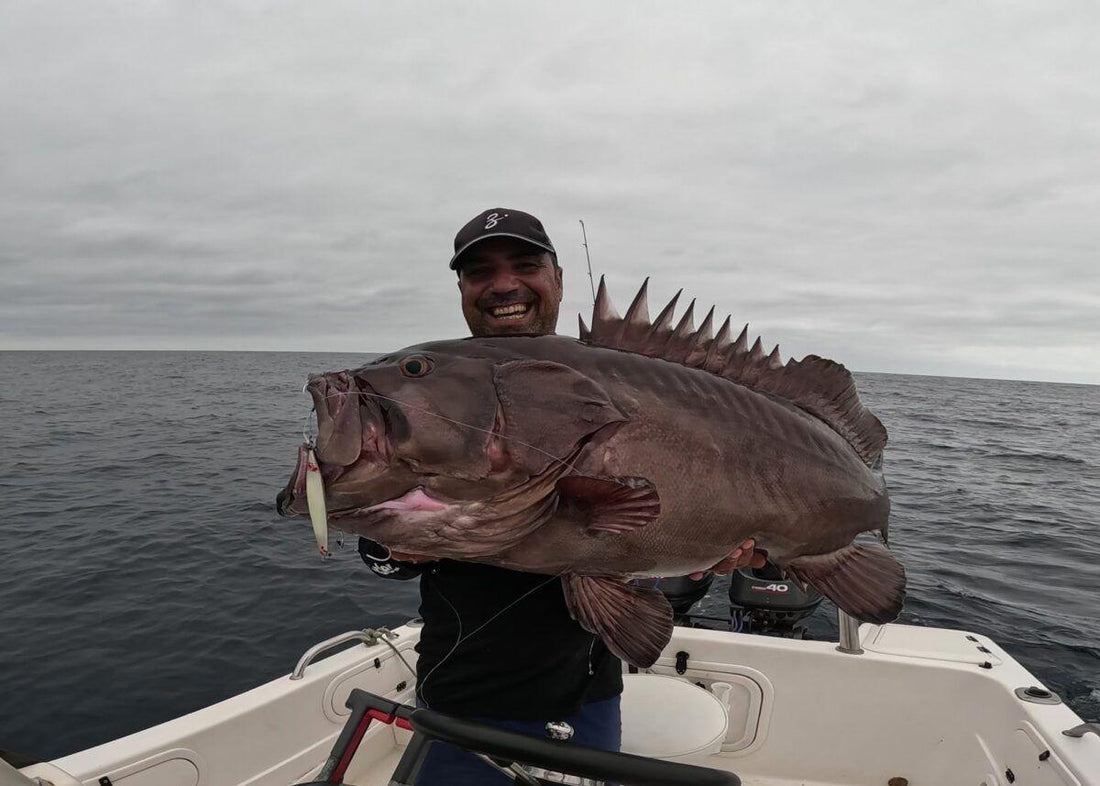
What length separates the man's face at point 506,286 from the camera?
3271mm

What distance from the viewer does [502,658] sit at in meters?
2.58

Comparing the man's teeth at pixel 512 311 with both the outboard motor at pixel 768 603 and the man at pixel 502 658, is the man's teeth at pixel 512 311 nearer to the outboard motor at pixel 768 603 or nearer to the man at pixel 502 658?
the man at pixel 502 658

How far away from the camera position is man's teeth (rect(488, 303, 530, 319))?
331 cm

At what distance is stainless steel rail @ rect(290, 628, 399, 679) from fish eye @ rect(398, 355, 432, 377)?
240 cm

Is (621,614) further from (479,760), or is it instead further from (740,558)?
(479,760)

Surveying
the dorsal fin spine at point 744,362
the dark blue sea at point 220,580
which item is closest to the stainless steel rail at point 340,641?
the dorsal fin spine at point 744,362

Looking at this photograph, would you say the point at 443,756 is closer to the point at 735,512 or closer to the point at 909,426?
the point at 735,512

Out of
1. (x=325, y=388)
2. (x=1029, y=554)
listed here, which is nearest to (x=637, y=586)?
(x=325, y=388)

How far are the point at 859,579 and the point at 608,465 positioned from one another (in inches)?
60.1

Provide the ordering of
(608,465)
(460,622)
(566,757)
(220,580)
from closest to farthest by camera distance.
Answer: (566,757), (608,465), (460,622), (220,580)

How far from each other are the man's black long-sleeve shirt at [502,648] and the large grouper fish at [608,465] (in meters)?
0.32

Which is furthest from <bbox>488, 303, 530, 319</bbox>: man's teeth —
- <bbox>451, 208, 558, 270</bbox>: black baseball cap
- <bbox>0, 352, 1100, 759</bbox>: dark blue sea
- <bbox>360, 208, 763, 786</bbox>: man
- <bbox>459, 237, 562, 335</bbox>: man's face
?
<bbox>0, 352, 1100, 759</bbox>: dark blue sea

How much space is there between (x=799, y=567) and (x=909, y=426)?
126 ft

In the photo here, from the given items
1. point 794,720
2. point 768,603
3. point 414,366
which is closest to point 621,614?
point 414,366
